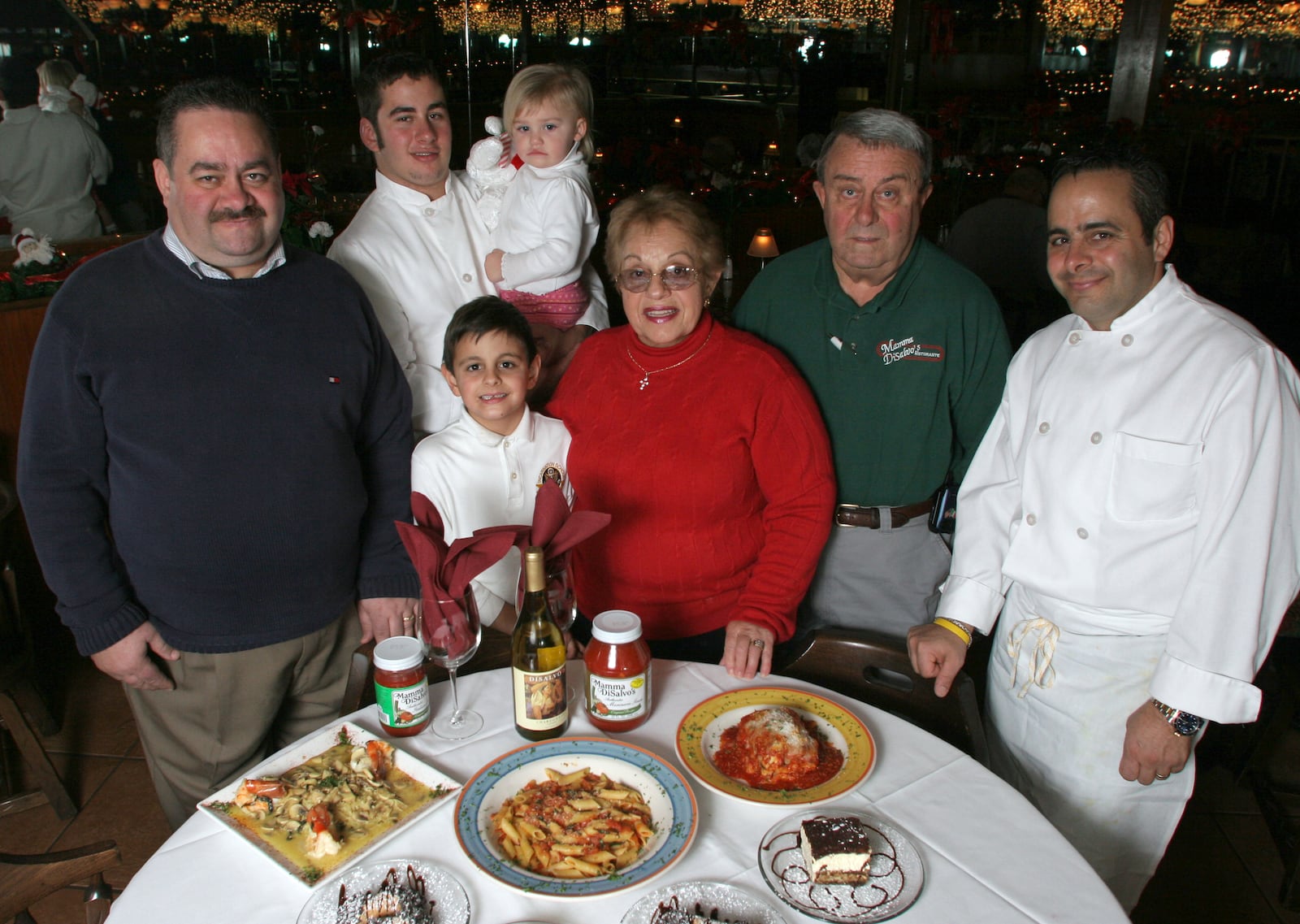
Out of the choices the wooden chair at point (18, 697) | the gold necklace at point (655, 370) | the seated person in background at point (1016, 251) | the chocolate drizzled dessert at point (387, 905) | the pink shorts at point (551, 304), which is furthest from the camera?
the seated person in background at point (1016, 251)

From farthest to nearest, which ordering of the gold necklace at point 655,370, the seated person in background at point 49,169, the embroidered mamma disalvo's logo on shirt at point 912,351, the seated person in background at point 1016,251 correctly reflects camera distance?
the seated person in background at point 49,169 → the seated person in background at point 1016,251 → the embroidered mamma disalvo's logo on shirt at point 912,351 → the gold necklace at point 655,370

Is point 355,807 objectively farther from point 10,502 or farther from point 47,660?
point 47,660

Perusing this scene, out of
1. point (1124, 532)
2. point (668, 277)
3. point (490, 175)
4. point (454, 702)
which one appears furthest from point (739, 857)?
point (490, 175)

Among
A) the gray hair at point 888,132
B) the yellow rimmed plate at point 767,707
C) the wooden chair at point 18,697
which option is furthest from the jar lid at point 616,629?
the wooden chair at point 18,697

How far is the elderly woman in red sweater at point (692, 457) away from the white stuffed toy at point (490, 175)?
0.77 meters

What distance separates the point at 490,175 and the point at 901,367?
1.38m

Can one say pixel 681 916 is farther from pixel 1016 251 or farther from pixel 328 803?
pixel 1016 251

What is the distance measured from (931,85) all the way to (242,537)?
785 centimetres

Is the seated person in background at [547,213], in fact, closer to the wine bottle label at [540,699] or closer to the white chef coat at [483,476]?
the white chef coat at [483,476]

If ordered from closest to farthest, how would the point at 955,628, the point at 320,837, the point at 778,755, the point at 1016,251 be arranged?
the point at 320,837, the point at 778,755, the point at 955,628, the point at 1016,251

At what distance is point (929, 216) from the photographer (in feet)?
22.4

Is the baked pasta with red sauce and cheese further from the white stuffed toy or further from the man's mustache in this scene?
the white stuffed toy

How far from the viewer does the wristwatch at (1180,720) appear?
1688 mm

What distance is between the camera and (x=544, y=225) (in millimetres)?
2635
